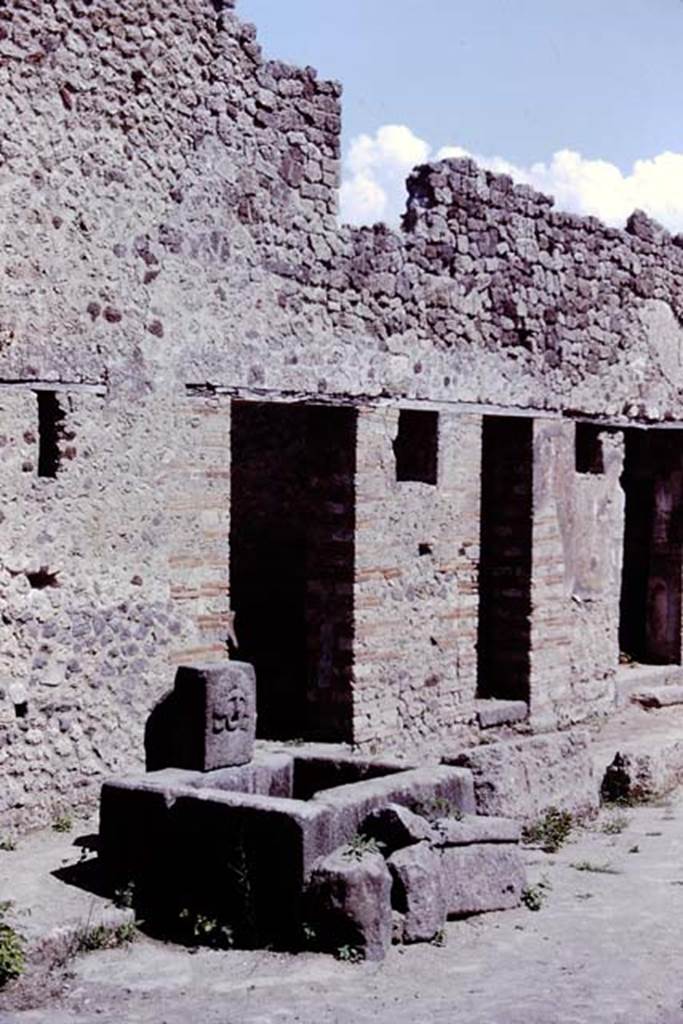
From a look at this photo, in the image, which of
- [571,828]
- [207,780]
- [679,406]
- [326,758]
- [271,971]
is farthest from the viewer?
[679,406]

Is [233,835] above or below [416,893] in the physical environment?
above

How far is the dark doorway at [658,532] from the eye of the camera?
47.4 feet

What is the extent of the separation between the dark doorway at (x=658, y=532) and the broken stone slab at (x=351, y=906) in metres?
8.71

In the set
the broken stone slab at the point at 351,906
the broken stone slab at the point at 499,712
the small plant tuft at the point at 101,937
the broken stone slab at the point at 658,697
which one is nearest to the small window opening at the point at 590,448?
the broken stone slab at the point at 658,697

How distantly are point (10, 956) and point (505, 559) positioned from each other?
6.84 meters

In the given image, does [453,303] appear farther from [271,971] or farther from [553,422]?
[271,971]

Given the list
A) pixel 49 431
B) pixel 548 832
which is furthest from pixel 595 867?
pixel 49 431

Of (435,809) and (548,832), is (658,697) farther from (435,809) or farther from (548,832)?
(435,809)

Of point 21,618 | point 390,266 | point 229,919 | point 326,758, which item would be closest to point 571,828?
point 326,758

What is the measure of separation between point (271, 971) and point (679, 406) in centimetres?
920

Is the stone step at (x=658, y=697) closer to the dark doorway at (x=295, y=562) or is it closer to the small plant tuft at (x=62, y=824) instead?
the dark doorway at (x=295, y=562)

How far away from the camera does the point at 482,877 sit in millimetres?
6973

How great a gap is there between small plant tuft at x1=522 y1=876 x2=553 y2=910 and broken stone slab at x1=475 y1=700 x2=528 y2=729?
13.0 feet

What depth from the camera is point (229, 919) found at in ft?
21.6
